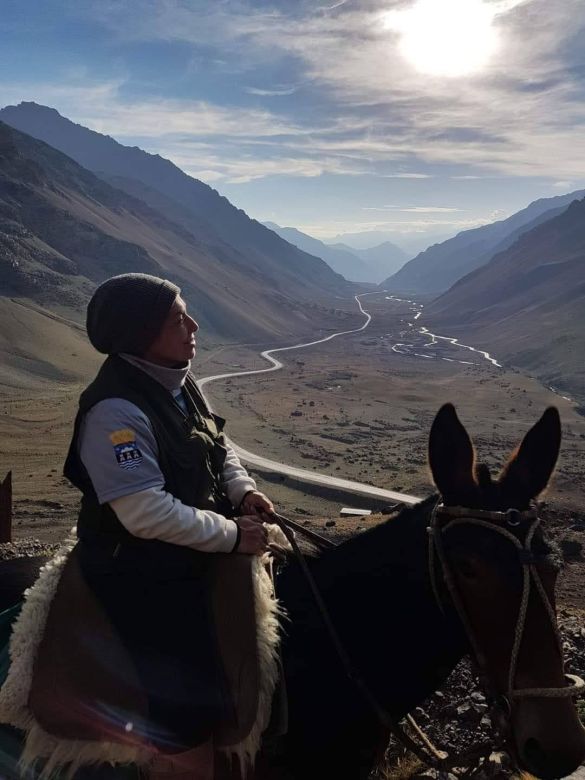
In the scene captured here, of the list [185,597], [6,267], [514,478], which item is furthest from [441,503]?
[6,267]

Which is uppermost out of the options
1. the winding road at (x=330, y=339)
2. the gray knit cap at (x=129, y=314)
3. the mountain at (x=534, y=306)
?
the mountain at (x=534, y=306)

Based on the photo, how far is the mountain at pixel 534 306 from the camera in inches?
3241

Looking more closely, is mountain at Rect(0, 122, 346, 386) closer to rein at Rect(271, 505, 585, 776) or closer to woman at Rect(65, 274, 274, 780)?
woman at Rect(65, 274, 274, 780)

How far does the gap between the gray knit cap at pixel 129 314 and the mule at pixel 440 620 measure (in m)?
1.62

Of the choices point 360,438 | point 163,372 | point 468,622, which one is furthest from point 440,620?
point 360,438

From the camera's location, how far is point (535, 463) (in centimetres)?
288

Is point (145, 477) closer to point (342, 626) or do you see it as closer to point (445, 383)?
point (342, 626)

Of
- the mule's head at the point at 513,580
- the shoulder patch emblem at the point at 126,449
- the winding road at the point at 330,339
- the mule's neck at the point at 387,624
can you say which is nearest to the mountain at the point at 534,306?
the winding road at the point at 330,339

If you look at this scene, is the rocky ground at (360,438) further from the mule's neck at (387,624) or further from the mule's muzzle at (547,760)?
the mule's muzzle at (547,760)

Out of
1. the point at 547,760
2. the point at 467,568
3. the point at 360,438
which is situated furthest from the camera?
the point at 360,438

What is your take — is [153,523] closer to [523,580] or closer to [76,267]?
[523,580]

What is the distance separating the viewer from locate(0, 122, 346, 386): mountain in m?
60.7

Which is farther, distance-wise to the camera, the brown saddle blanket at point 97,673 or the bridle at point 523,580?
the brown saddle blanket at point 97,673

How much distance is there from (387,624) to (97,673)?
4.86 feet
